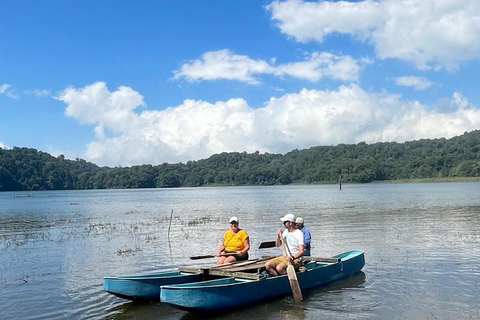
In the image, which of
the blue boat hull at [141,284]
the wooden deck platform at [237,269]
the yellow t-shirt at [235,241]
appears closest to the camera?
the blue boat hull at [141,284]

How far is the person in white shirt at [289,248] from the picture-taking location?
13.1 meters

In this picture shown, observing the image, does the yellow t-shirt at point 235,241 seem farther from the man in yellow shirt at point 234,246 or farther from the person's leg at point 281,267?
the person's leg at point 281,267

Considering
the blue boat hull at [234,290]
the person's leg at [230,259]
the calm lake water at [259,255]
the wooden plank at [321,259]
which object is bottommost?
the calm lake water at [259,255]

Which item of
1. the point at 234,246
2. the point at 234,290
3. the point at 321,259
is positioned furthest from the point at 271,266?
the point at 321,259

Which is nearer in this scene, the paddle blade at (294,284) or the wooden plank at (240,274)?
the wooden plank at (240,274)

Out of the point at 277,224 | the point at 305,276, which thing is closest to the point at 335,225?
the point at 277,224

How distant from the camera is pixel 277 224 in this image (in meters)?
33.1

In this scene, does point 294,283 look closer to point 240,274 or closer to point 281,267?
point 281,267

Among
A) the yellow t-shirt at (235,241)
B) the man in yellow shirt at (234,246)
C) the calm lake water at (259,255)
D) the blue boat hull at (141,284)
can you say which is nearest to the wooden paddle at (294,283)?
the calm lake water at (259,255)

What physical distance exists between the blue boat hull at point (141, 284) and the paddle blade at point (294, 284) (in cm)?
232

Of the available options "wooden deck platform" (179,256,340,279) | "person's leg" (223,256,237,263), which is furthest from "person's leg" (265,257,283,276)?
"person's leg" (223,256,237,263)

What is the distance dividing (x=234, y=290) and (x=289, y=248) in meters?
2.60

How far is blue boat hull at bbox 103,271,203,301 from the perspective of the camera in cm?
1198

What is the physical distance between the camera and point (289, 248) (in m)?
13.6
